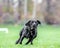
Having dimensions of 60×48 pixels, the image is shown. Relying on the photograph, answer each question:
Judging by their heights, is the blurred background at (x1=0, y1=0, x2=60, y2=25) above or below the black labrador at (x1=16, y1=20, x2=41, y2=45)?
below

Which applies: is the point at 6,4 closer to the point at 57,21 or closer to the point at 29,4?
the point at 29,4

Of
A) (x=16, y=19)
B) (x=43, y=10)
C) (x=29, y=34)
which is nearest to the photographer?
(x=29, y=34)

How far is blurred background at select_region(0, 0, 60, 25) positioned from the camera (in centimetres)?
5019

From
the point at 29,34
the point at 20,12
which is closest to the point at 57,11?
the point at 20,12

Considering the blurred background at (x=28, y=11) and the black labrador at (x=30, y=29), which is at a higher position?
the black labrador at (x=30, y=29)

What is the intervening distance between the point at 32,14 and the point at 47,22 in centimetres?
471

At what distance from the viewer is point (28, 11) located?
5459 centimetres

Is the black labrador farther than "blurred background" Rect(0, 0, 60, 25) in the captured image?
No

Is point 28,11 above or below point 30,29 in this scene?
below

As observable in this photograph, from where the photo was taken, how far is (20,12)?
5422 cm

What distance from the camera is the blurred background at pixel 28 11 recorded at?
165ft

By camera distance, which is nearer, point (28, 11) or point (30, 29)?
point (30, 29)

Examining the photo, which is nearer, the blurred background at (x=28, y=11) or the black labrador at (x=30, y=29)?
Answer: the black labrador at (x=30, y=29)

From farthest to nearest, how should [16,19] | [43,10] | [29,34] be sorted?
1. [43,10]
2. [16,19]
3. [29,34]
